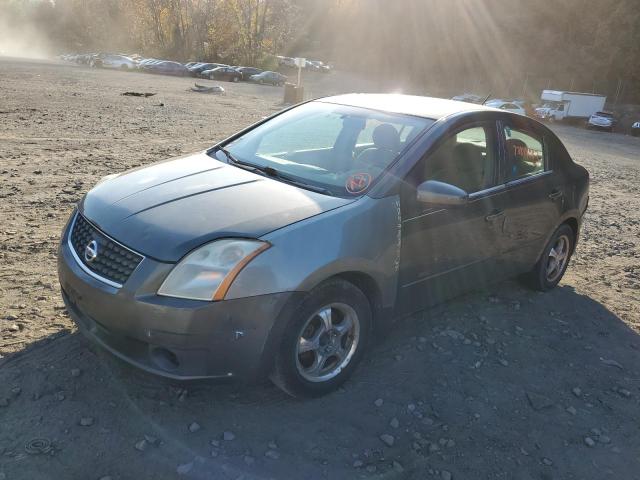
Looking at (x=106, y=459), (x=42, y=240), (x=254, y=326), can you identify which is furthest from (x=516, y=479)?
(x=42, y=240)

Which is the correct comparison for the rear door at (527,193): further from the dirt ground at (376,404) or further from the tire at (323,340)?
the tire at (323,340)

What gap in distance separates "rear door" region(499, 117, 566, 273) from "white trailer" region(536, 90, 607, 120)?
115 feet

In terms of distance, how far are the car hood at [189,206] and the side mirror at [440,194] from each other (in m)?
0.52

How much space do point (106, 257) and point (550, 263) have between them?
4000mm

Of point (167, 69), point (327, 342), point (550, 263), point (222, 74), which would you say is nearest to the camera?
point (327, 342)

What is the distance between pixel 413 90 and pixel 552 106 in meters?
26.8

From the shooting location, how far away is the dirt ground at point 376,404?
273 cm

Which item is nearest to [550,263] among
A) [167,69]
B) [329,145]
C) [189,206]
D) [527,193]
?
[527,193]

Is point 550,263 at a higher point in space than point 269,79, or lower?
higher

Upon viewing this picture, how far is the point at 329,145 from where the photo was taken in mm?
4207

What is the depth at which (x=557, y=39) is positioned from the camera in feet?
179

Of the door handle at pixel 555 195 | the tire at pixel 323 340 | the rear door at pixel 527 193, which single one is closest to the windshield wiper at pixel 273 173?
the tire at pixel 323 340

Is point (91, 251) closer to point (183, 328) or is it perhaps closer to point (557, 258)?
point (183, 328)

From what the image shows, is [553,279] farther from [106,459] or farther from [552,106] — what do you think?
[552,106]
